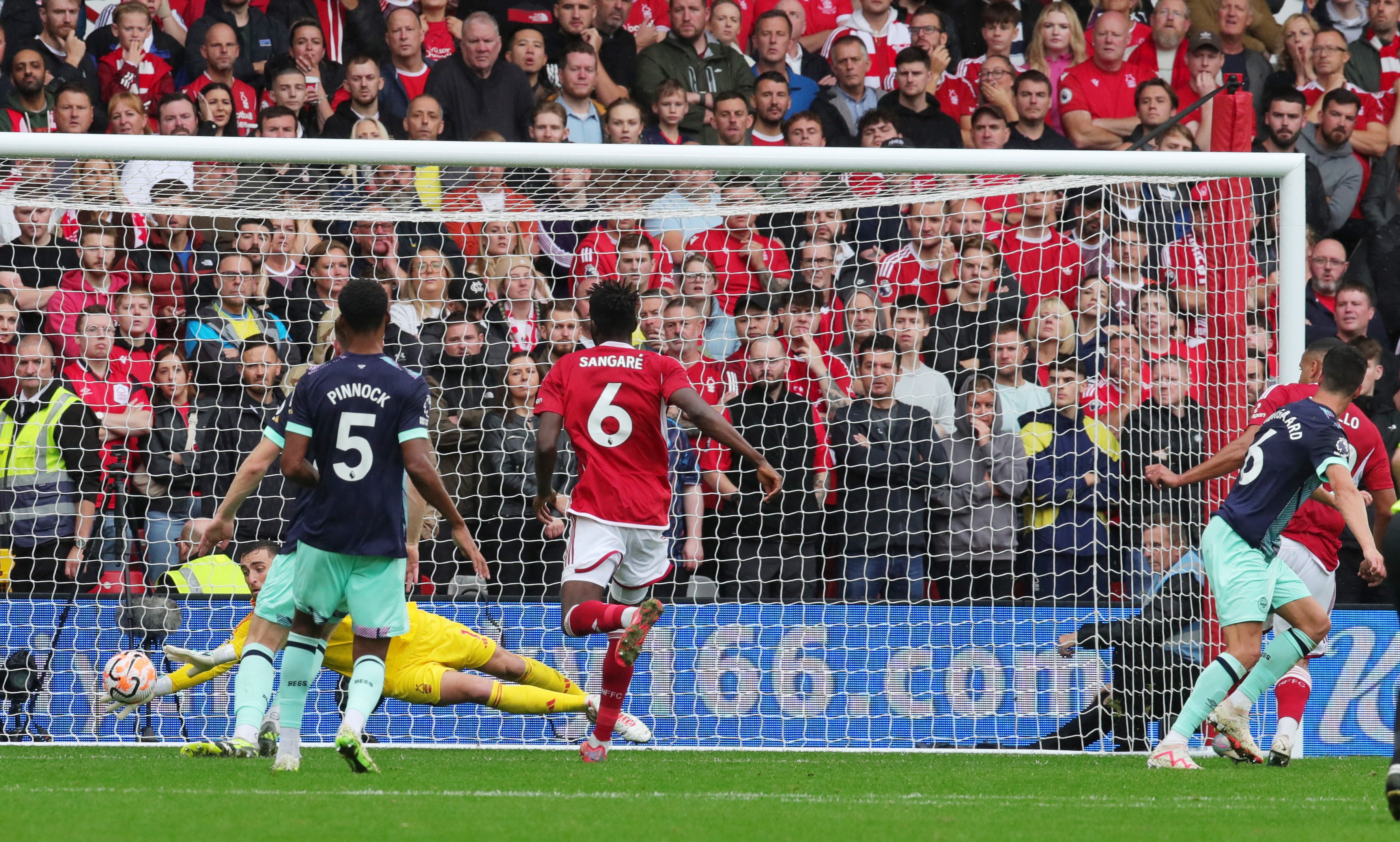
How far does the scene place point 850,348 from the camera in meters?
10.2

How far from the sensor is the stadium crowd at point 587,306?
934cm

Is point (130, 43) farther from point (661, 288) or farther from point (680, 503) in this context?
point (680, 503)

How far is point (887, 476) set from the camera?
31.4 ft

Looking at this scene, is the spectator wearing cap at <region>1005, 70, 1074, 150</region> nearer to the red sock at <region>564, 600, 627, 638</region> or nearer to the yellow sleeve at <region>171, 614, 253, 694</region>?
the red sock at <region>564, 600, 627, 638</region>

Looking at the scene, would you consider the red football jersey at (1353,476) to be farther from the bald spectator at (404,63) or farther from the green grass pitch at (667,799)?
the bald spectator at (404,63)

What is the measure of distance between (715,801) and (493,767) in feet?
5.82

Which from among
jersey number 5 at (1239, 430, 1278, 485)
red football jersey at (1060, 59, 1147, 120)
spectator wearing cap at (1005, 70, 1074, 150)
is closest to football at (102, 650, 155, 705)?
jersey number 5 at (1239, 430, 1278, 485)

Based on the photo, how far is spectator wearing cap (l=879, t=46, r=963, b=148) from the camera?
39.5 feet

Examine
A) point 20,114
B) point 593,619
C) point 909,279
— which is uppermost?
point 20,114

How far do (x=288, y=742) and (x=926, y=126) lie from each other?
7.49 m

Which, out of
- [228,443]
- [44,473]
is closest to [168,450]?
[228,443]

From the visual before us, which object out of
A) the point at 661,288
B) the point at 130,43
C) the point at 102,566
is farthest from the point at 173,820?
the point at 130,43

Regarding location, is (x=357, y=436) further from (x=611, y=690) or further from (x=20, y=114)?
(x=20, y=114)

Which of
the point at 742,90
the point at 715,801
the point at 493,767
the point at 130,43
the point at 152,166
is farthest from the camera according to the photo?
the point at 742,90
